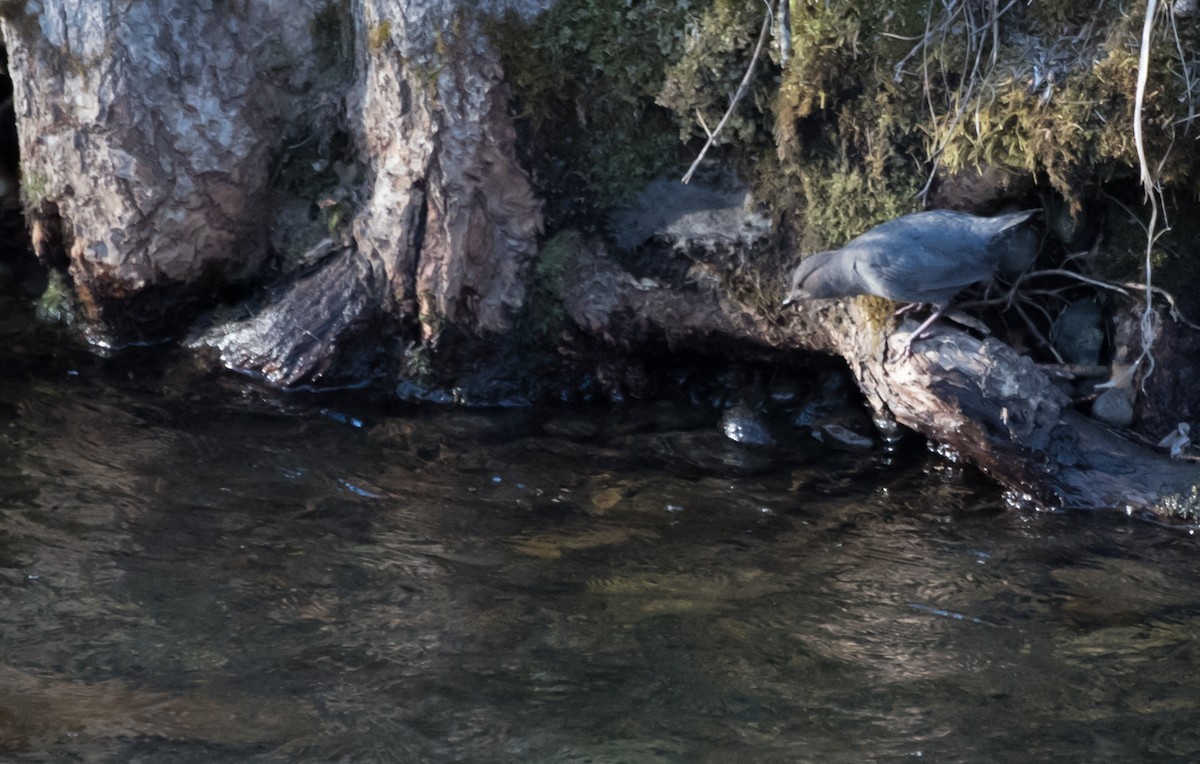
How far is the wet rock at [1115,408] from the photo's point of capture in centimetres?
439

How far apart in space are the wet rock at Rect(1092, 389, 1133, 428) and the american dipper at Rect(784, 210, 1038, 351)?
75cm

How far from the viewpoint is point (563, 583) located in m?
3.69

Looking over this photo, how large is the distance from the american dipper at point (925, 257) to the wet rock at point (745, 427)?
34.8 inches

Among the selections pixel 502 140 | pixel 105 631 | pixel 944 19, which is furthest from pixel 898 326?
pixel 105 631

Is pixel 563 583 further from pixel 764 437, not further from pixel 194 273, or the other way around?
pixel 194 273

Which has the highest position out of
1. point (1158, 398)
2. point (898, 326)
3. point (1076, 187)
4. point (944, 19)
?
point (944, 19)

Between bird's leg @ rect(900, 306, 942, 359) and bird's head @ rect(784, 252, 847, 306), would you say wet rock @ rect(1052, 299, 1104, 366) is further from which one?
bird's head @ rect(784, 252, 847, 306)

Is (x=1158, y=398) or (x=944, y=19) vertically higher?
(x=944, y=19)

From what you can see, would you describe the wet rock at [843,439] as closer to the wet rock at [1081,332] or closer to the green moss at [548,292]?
the wet rock at [1081,332]

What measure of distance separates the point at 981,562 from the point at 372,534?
217cm

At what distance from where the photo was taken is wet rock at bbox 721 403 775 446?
4867mm

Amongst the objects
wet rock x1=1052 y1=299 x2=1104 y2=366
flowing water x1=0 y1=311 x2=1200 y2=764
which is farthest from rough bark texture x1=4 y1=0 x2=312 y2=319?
wet rock x1=1052 y1=299 x2=1104 y2=366

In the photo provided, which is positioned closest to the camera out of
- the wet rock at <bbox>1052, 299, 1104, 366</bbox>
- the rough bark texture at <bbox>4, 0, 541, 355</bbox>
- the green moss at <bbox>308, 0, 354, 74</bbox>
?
the wet rock at <bbox>1052, 299, 1104, 366</bbox>

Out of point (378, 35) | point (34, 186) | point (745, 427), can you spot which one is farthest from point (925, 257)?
point (34, 186)
